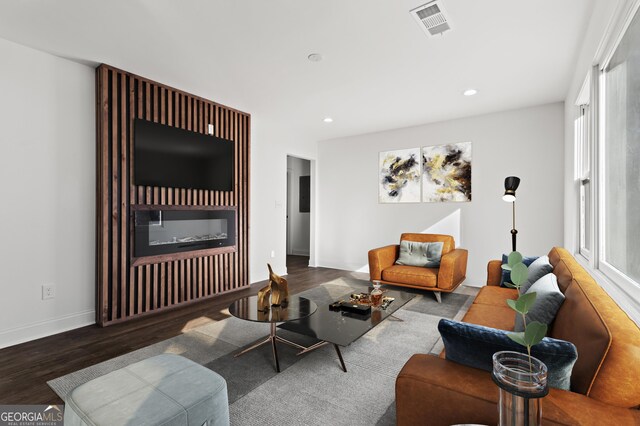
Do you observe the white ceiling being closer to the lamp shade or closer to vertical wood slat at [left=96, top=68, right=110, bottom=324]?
vertical wood slat at [left=96, top=68, right=110, bottom=324]

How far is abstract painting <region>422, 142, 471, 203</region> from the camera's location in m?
4.88

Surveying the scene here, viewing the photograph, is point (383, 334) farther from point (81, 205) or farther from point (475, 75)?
point (81, 205)

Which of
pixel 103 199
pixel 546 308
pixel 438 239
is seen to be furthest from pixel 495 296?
pixel 103 199

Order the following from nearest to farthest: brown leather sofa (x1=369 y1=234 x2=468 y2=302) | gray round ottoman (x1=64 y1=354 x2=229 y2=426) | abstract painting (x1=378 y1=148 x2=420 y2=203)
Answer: gray round ottoman (x1=64 y1=354 x2=229 y2=426)
brown leather sofa (x1=369 y1=234 x2=468 y2=302)
abstract painting (x1=378 y1=148 x2=420 y2=203)

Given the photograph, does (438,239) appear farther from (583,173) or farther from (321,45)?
(321,45)

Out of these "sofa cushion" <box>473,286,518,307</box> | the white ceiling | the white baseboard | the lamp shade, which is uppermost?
the white ceiling

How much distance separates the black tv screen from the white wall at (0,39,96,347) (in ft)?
1.47

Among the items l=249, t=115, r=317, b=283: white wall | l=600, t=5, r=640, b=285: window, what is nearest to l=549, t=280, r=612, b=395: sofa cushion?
l=600, t=5, r=640, b=285: window

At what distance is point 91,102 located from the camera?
10.7 ft

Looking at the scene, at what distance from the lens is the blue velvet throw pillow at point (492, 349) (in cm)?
104

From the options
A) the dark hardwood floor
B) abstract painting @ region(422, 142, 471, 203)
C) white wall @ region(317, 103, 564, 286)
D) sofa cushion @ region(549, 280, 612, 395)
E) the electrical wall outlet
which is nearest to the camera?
sofa cushion @ region(549, 280, 612, 395)

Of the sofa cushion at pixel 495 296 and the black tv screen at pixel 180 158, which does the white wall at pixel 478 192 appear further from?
the black tv screen at pixel 180 158

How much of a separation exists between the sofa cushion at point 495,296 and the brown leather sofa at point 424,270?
80 cm

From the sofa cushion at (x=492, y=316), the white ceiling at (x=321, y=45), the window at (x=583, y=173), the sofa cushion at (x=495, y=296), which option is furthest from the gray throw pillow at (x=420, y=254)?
the white ceiling at (x=321, y=45)
